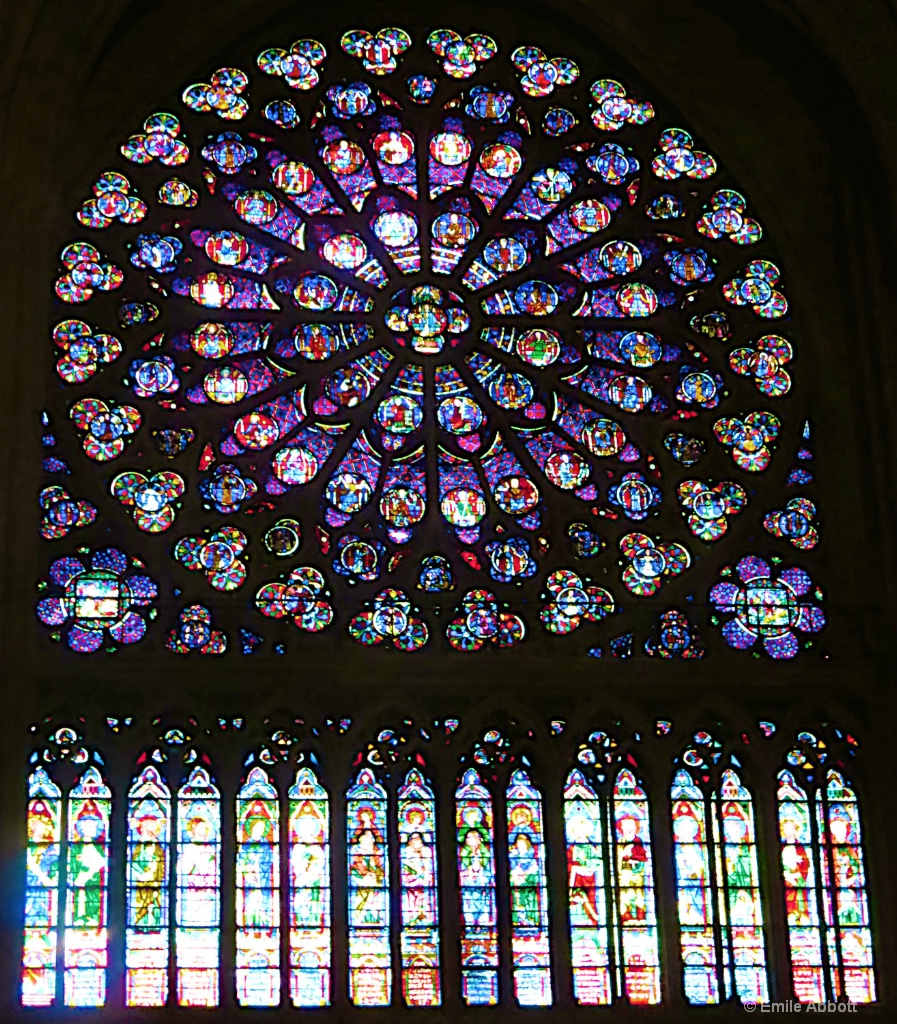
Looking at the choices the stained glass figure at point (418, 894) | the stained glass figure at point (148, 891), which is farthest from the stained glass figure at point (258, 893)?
the stained glass figure at point (418, 894)

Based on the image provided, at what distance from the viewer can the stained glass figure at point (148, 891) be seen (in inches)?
534

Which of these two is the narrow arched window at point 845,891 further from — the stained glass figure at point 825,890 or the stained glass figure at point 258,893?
the stained glass figure at point 258,893

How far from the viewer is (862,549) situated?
1510cm

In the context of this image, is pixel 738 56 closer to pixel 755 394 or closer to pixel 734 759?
pixel 755 394

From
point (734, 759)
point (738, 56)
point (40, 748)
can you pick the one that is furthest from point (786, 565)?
point (40, 748)

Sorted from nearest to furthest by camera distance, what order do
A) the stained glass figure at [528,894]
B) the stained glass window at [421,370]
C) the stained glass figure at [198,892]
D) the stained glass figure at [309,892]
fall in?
the stained glass figure at [198,892]
the stained glass figure at [309,892]
the stained glass figure at [528,894]
the stained glass window at [421,370]

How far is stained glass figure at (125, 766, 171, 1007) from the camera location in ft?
44.5

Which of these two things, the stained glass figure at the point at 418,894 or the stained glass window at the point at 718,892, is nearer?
the stained glass figure at the point at 418,894

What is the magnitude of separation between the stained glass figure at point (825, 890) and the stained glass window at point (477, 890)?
174cm

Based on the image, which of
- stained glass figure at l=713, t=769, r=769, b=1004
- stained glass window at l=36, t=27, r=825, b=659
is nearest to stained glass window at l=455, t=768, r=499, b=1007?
stained glass window at l=36, t=27, r=825, b=659

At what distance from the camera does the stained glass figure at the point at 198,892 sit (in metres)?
13.6

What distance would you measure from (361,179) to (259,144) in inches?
28.5

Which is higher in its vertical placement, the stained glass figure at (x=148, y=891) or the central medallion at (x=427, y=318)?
the central medallion at (x=427, y=318)

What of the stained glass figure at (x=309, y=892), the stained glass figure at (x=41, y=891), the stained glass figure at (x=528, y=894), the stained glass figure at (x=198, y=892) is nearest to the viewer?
the stained glass figure at (x=41, y=891)
